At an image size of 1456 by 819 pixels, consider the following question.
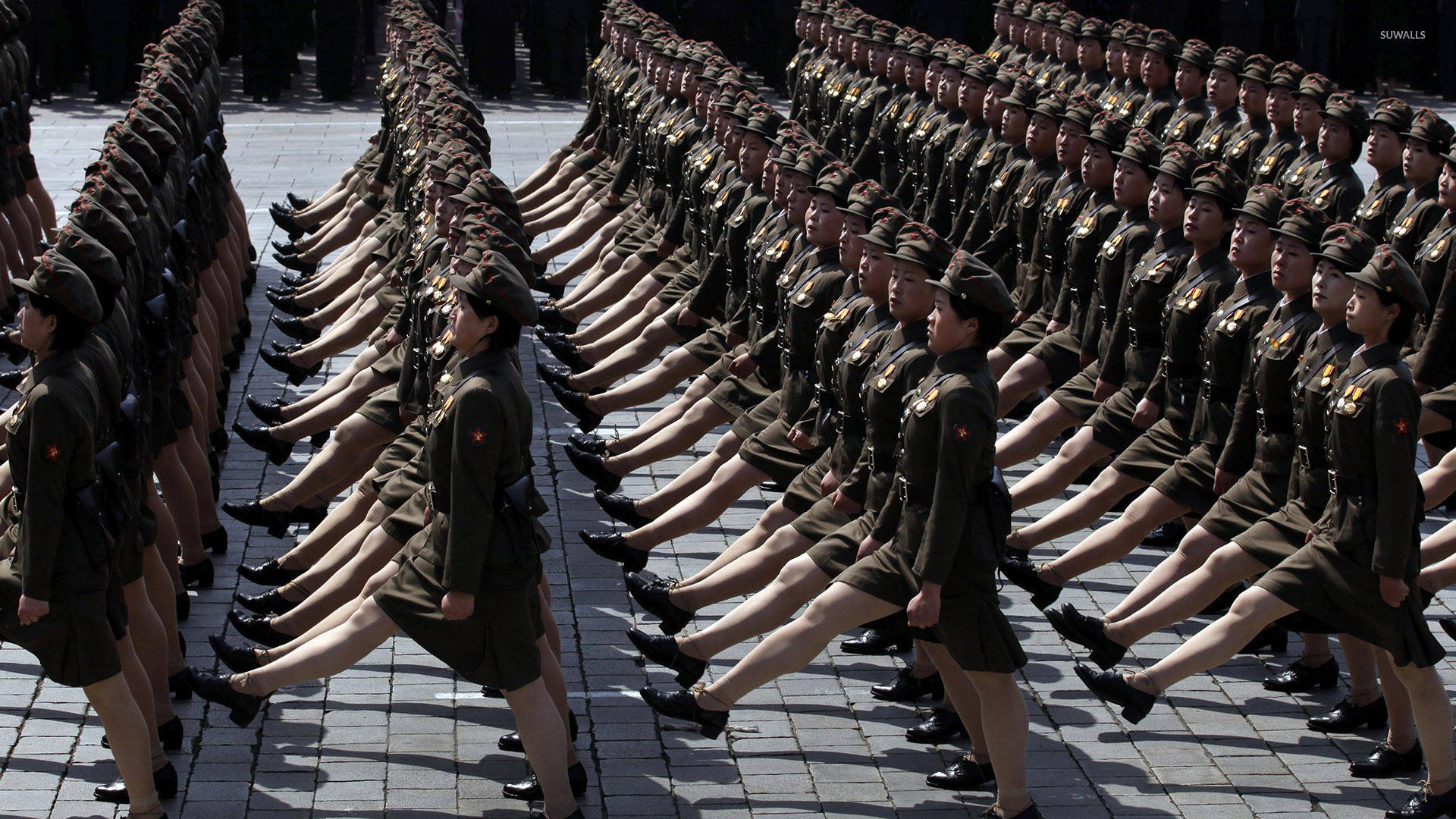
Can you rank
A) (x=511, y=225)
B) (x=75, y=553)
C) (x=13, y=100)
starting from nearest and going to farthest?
(x=75, y=553)
(x=511, y=225)
(x=13, y=100)

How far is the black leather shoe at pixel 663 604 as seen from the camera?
290 inches

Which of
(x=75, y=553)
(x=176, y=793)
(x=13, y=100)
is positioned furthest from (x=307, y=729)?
(x=13, y=100)

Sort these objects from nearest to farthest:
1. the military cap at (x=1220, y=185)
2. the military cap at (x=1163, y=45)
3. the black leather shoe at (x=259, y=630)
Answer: the black leather shoe at (x=259, y=630) < the military cap at (x=1220, y=185) < the military cap at (x=1163, y=45)

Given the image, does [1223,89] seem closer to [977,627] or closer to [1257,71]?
[1257,71]

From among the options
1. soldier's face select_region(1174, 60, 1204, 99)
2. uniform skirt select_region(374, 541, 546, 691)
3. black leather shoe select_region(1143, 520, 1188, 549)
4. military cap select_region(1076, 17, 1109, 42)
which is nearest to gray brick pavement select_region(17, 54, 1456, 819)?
uniform skirt select_region(374, 541, 546, 691)

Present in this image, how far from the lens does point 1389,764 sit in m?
6.58

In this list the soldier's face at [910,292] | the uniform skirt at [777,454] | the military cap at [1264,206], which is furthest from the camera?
the uniform skirt at [777,454]

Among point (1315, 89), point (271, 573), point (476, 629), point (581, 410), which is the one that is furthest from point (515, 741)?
point (1315, 89)

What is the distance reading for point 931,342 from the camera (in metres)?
6.18

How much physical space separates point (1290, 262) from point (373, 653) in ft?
12.0

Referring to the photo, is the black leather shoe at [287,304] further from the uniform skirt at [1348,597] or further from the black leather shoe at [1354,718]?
the uniform skirt at [1348,597]

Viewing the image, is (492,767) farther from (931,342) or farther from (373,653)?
(931,342)

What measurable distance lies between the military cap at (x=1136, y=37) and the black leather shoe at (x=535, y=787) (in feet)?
28.3

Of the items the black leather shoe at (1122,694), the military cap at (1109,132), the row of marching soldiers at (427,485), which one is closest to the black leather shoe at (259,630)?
the row of marching soldiers at (427,485)
